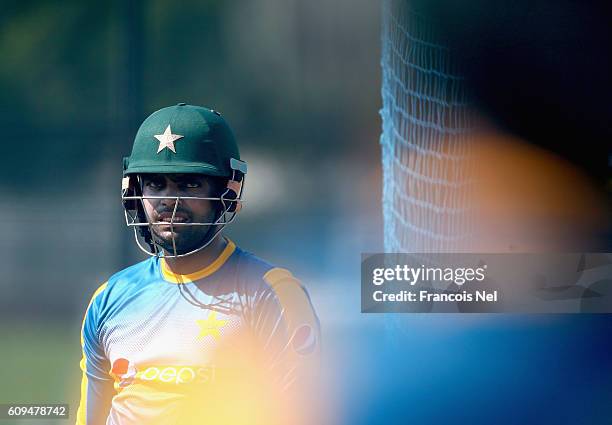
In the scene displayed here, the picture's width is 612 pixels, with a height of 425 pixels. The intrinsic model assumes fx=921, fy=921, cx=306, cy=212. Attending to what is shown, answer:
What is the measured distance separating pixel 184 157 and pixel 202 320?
49 cm

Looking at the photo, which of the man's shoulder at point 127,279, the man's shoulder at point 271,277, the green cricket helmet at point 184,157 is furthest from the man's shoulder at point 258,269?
the man's shoulder at point 127,279

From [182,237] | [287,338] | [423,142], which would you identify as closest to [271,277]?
[287,338]

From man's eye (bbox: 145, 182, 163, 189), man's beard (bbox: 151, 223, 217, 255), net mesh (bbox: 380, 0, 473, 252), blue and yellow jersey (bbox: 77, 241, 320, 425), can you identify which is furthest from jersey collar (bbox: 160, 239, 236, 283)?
net mesh (bbox: 380, 0, 473, 252)

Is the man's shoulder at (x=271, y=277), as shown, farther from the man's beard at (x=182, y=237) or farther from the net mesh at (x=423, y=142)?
the net mesh at (x=423, y=142)

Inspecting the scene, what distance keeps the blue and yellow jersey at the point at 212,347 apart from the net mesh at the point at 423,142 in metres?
0.43

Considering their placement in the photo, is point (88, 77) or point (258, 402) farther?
point (88, 77)

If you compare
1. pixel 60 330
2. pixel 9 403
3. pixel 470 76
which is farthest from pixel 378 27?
pixel 9 403

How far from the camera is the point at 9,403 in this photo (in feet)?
9.54

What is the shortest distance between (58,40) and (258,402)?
128 centimetres

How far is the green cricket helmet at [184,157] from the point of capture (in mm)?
2531

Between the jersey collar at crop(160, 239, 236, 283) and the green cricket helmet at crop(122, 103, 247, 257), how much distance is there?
6cm

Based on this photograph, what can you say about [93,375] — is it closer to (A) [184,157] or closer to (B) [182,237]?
(B) [182,237]

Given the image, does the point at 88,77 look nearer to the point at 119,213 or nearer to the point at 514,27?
the point at 119,213

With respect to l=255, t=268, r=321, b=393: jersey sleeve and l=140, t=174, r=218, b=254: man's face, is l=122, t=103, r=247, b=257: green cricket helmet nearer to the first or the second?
l=140, t=174, r=218, b=254: man's face
